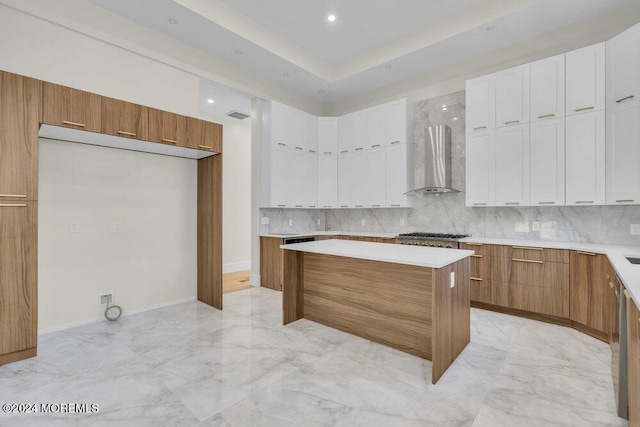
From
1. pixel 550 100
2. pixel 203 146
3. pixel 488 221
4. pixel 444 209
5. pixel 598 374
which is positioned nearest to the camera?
pixel 598 374

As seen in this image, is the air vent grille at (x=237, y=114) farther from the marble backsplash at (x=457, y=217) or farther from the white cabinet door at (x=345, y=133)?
the marble backsplash at (x=457, y=217)

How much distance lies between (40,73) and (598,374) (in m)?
5.45

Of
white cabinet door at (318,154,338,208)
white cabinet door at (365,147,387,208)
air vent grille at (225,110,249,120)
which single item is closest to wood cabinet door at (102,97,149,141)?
air vent grille at (225,110,249,120)

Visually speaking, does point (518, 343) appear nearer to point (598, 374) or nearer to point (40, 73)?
point (598, 374)

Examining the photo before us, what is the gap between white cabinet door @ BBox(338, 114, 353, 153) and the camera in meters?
5.35

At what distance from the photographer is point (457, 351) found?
98.5 inches

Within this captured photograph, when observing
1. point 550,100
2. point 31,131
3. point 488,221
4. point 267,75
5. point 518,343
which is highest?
point 267,75

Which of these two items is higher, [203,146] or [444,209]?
[203,146]

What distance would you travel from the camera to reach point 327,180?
5.52m

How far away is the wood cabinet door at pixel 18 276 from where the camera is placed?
236cm

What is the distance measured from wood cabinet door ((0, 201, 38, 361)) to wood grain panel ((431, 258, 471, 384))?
10.5 ft

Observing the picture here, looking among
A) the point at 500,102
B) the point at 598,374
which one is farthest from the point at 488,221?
the point at 598,374

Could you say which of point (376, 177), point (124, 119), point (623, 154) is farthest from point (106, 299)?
point (623, 154)

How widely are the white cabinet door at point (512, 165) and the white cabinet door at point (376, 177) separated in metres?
1.69
